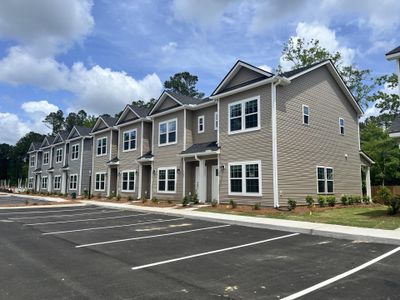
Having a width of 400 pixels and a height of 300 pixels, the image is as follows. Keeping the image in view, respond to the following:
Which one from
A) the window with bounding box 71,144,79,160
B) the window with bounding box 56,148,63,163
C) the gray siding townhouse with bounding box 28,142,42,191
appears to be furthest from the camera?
the gray siding townhouse with bounding box 28,142,42,191

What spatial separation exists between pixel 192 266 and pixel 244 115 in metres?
13.7

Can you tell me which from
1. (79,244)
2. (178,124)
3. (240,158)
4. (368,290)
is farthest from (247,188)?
(368,290)

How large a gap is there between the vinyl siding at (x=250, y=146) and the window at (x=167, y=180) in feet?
17.4

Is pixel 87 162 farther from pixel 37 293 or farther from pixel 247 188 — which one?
pixel 37 293

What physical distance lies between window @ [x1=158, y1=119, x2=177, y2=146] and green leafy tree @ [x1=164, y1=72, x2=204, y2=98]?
4792 centimetres

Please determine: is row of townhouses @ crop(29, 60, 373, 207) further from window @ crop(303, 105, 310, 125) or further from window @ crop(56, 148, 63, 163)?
window @ crop(56, 148, 63, 163)

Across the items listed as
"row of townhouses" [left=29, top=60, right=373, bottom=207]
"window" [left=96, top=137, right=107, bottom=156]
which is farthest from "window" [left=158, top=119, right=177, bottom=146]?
"window" [left=96, top=137, right=107, bottom=156]

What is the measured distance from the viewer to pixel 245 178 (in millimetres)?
19219

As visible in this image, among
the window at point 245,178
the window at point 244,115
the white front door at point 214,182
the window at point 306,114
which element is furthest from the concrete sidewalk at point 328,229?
the window at point 306,114

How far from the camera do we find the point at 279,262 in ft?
24.8

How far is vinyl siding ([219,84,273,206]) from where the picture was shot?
18156 millimetres

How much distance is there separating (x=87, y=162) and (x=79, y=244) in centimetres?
2994

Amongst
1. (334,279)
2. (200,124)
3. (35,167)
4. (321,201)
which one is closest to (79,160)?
(35,167)

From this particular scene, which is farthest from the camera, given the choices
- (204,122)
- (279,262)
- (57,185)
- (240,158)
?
(57,185)
